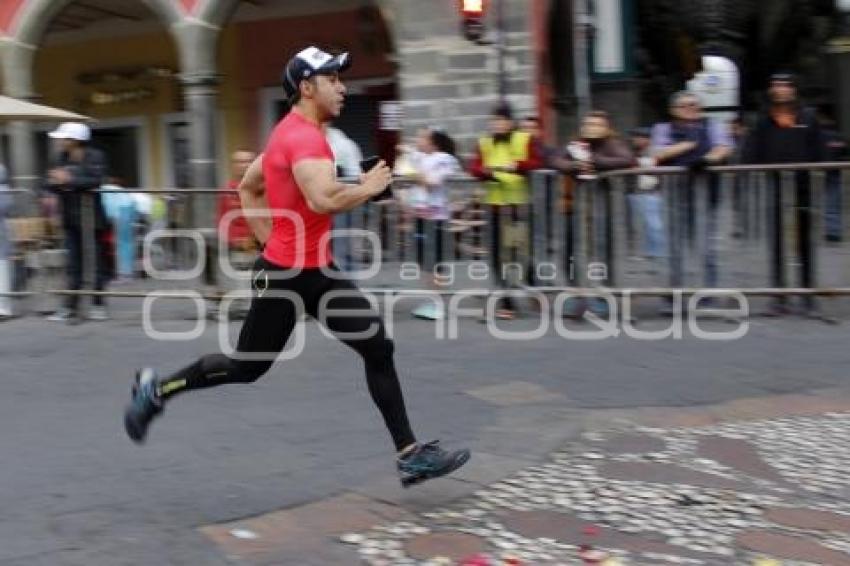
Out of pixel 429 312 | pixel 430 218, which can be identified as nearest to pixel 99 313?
pixel 429 312

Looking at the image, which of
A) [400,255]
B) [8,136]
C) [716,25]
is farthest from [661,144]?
[8,136]

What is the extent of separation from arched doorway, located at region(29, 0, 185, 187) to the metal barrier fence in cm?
975

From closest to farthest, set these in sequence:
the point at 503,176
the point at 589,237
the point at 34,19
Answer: the point at 589,237 < the point at 503,176 < the point at 34,19

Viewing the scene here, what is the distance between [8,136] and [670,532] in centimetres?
1488

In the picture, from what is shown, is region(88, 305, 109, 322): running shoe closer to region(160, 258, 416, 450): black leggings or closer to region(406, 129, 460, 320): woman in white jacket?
region(406, 129, 460, 320): woman in white jacket

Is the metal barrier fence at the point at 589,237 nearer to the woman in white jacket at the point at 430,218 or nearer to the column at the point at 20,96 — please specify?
the woman in white jacket at the point at 430,218

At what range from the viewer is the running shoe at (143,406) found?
5102mm

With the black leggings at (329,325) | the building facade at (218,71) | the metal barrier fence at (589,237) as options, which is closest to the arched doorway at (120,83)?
the building facade at (218,71)

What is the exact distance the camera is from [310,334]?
8930 mm

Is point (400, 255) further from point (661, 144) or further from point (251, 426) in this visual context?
point (251, 426)

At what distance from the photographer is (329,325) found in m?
4.80

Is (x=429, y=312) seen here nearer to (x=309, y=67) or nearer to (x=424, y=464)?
(x=424, y=464)

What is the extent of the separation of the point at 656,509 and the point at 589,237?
451cm

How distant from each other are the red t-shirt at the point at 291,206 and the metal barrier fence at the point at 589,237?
14.5 ft
